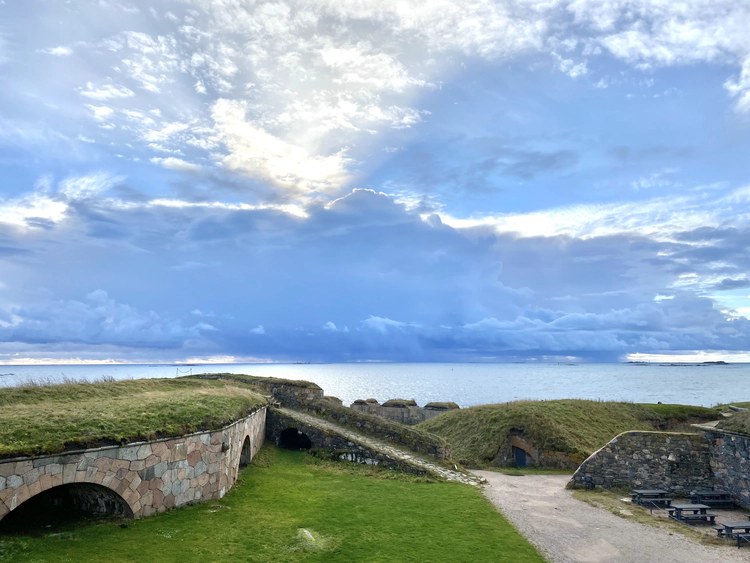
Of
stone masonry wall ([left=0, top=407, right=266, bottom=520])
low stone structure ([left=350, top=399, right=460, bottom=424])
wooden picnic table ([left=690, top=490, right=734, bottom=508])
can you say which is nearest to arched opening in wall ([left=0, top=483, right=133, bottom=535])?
stone masonry wall ([left=0, top=407, right=266, bottom=520])

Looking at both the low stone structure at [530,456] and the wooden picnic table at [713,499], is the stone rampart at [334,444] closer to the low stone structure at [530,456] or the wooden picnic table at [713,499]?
the low stone structure at [530,456]

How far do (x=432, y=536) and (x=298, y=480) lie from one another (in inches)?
316

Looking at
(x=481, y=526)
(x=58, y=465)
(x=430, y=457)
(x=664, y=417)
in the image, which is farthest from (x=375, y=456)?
(x=664, y=417)

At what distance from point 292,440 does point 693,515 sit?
2139 cm

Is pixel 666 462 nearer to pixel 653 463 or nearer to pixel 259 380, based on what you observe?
pixel 653 463

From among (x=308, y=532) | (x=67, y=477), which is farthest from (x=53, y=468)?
(x=308, y=532)

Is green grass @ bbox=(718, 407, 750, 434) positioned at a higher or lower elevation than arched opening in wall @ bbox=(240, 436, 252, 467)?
higher

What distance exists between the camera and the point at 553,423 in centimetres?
2930

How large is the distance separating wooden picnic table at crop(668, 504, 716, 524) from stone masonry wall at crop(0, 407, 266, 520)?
17.0 m

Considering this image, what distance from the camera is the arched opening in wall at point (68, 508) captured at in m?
13.5

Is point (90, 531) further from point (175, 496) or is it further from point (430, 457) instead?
point (430, 457)

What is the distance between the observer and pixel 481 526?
Answer: 1559cm

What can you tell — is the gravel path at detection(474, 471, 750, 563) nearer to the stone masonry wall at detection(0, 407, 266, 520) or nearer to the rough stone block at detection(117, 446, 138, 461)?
the stone masonry wall at detection(0, 407, 266, 520)

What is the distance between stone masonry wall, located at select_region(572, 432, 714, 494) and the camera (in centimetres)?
2123
